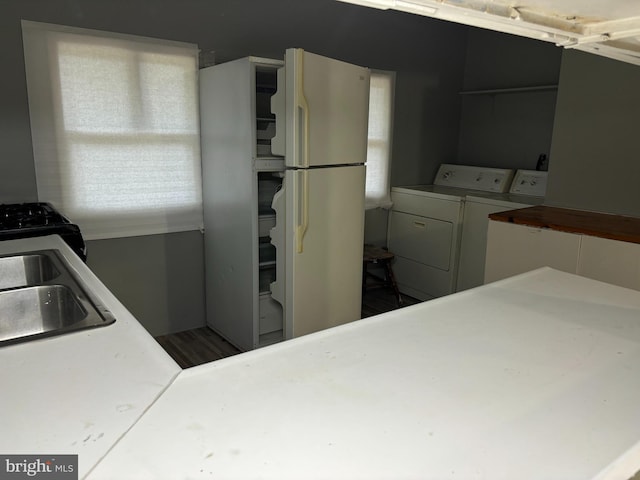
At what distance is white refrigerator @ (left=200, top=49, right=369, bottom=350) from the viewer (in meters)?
2.46

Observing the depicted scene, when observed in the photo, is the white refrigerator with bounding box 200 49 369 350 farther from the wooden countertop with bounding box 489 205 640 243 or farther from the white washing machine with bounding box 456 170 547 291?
the white washing machine with bounding box 456 170 547 291

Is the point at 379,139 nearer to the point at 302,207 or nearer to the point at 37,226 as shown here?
the point at 302,207

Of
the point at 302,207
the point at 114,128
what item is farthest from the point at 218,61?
the point at 302,207

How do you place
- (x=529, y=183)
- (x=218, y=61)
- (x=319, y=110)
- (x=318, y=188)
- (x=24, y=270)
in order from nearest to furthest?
1. (x=24, y=270)
2. (x=319, y=110)
3. (x=318, y=188)
4. (x=218, y=61)
5. (x=529, y=183)

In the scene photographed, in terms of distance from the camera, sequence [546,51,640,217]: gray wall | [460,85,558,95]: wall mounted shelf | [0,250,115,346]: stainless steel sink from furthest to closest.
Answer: [460,85,558,95]: wall mounted shelf → [546,51,640,217]: gray wall → [0,250,115,346]: stainless steel sink

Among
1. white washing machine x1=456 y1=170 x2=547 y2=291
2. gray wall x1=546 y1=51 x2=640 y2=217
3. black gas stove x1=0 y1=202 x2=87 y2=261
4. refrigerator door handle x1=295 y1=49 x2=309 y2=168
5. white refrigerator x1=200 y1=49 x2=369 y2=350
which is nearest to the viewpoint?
black gas stove x1=0 y1=202 x2=87 y2=261

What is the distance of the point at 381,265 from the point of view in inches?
163

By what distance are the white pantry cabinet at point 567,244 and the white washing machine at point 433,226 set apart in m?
0.86

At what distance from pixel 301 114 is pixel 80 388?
181 centimetres

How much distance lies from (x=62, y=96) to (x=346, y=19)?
2040mm

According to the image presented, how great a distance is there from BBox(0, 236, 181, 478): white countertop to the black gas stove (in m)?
1.06

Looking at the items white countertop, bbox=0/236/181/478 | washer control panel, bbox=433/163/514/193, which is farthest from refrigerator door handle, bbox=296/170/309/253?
washer control panel, bbox=433/163/514/193

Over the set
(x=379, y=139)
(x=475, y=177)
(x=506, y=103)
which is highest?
(x=506, y=103)

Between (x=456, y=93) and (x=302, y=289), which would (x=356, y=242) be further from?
(x=456, y=93)
